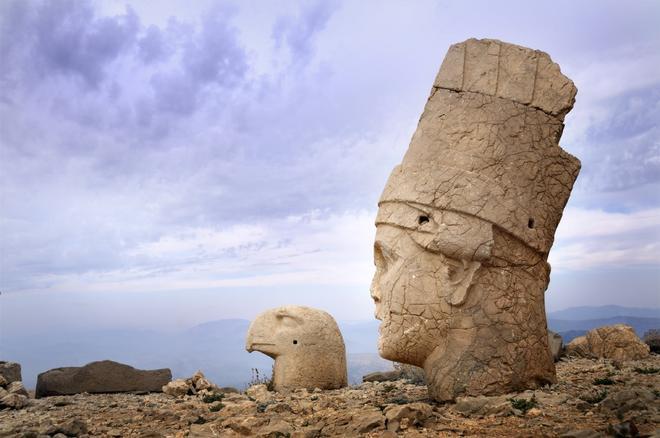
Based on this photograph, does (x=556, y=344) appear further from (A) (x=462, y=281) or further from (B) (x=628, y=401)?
(B) (x=628, y=401)

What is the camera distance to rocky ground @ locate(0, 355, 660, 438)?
16.9 ft

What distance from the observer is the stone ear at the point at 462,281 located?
261 inches

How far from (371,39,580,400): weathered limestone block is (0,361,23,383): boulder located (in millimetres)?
7127

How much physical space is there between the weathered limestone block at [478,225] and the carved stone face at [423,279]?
1 centimetres

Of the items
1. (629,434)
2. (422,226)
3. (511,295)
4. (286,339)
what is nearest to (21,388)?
(286,339)

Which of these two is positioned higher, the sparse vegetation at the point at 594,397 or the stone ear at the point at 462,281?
the stone ear at the point at 462,281

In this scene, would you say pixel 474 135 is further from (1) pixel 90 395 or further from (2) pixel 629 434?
(1) pixel 90 395

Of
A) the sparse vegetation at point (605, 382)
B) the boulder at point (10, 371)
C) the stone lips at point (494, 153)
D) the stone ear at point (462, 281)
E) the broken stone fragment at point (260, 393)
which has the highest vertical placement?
the stone lips at point (494, 153)

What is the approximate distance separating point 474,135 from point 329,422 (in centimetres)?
353

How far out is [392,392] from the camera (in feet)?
27.8

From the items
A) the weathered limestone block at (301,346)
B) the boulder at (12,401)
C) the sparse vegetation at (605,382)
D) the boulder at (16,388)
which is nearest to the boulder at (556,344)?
the weathered limestone block at (301,346)

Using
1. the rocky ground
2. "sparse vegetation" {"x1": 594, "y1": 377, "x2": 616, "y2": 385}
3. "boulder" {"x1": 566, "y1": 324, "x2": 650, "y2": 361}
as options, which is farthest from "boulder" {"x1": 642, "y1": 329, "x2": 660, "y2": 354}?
"sparse vegetation" {"x1": 594, "y1": 377, "x2": 616, "y2": 385}

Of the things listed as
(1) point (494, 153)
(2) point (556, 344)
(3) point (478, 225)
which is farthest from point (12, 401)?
(2) point (556, 344)

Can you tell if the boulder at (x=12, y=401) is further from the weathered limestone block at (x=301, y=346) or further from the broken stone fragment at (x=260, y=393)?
the weathered limestone block at (x=301, y=346)
